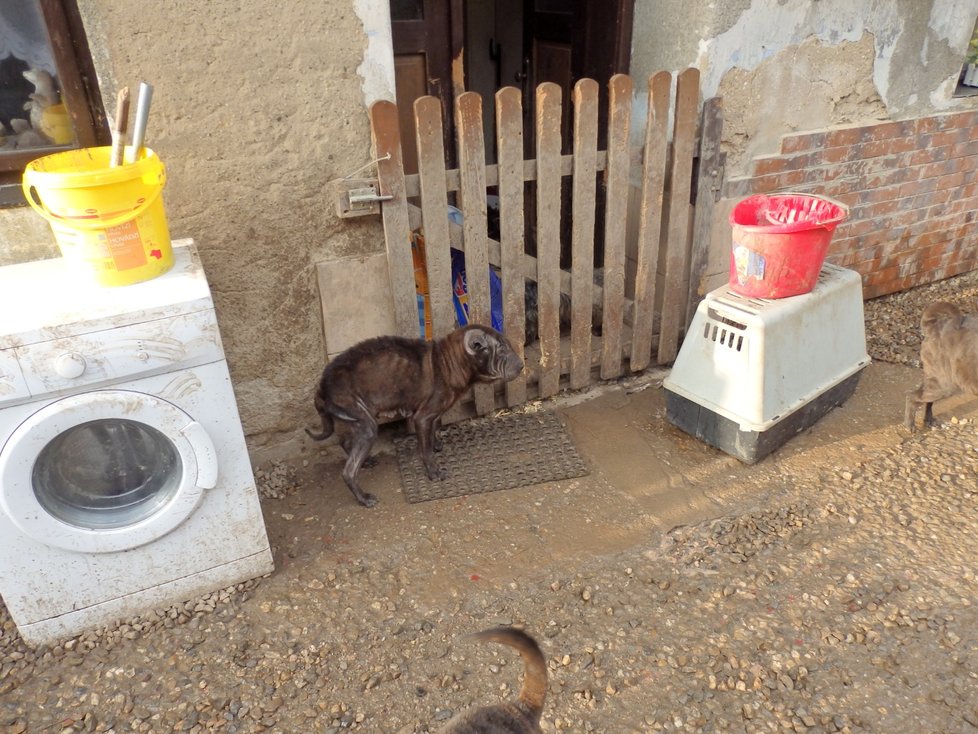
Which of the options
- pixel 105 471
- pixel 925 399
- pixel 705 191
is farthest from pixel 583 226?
pixel 105 471

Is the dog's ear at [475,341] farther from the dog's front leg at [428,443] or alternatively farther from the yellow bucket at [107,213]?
the yellow bucket at [107,213]

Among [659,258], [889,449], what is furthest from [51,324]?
[889,449]

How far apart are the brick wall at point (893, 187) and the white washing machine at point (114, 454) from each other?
11.0 feet

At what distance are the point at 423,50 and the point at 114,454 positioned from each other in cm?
297

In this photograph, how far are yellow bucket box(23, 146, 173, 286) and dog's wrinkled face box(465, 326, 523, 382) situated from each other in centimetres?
142

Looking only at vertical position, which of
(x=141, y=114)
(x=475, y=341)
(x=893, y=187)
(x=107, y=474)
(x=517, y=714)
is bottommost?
(x=517, y=714)

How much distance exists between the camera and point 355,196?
3.31m

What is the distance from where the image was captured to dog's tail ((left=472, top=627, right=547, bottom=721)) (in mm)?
1771

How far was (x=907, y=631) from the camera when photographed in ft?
9.05

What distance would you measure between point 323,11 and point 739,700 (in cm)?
332

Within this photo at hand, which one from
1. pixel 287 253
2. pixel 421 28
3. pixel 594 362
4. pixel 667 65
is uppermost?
pixel 421 28

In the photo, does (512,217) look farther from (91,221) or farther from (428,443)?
(91,221)

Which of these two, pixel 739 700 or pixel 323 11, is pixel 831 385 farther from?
pixel 323 11

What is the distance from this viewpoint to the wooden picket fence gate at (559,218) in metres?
3.42
